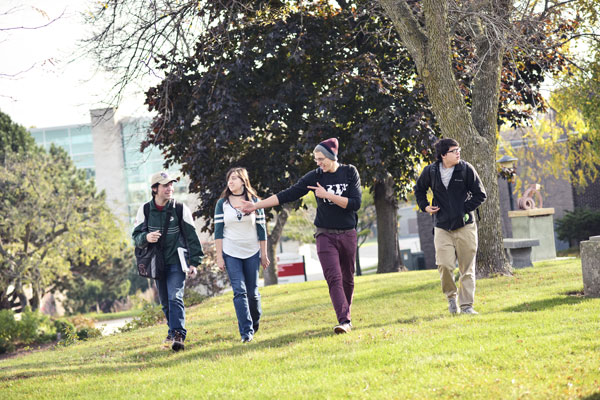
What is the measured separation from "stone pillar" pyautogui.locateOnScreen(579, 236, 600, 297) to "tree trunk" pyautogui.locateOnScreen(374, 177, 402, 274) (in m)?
12.0

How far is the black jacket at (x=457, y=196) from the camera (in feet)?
25.8

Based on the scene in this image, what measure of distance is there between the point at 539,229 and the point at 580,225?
37.7ft

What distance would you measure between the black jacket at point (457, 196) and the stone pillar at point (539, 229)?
48.5 ft

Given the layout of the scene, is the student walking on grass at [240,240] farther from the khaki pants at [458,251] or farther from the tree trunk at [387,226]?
the tree trunk at [387,226]

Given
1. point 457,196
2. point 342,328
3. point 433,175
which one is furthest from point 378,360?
point 433,175

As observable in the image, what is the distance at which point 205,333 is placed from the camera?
977 centimetres

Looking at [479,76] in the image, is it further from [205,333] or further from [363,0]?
[205,333]

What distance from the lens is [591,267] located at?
8547mm

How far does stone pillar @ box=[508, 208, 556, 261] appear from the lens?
21.7 m

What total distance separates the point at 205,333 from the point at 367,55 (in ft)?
29.8

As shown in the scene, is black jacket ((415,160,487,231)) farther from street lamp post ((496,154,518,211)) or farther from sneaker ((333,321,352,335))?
street lamp post ((496,154,518,211))

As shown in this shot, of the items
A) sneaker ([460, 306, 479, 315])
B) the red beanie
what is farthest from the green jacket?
sneaker ([460, 306, 479, 315])

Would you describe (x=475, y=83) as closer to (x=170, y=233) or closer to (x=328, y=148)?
(x=328, y=148)

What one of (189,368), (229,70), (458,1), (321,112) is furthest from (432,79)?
(189,368)
